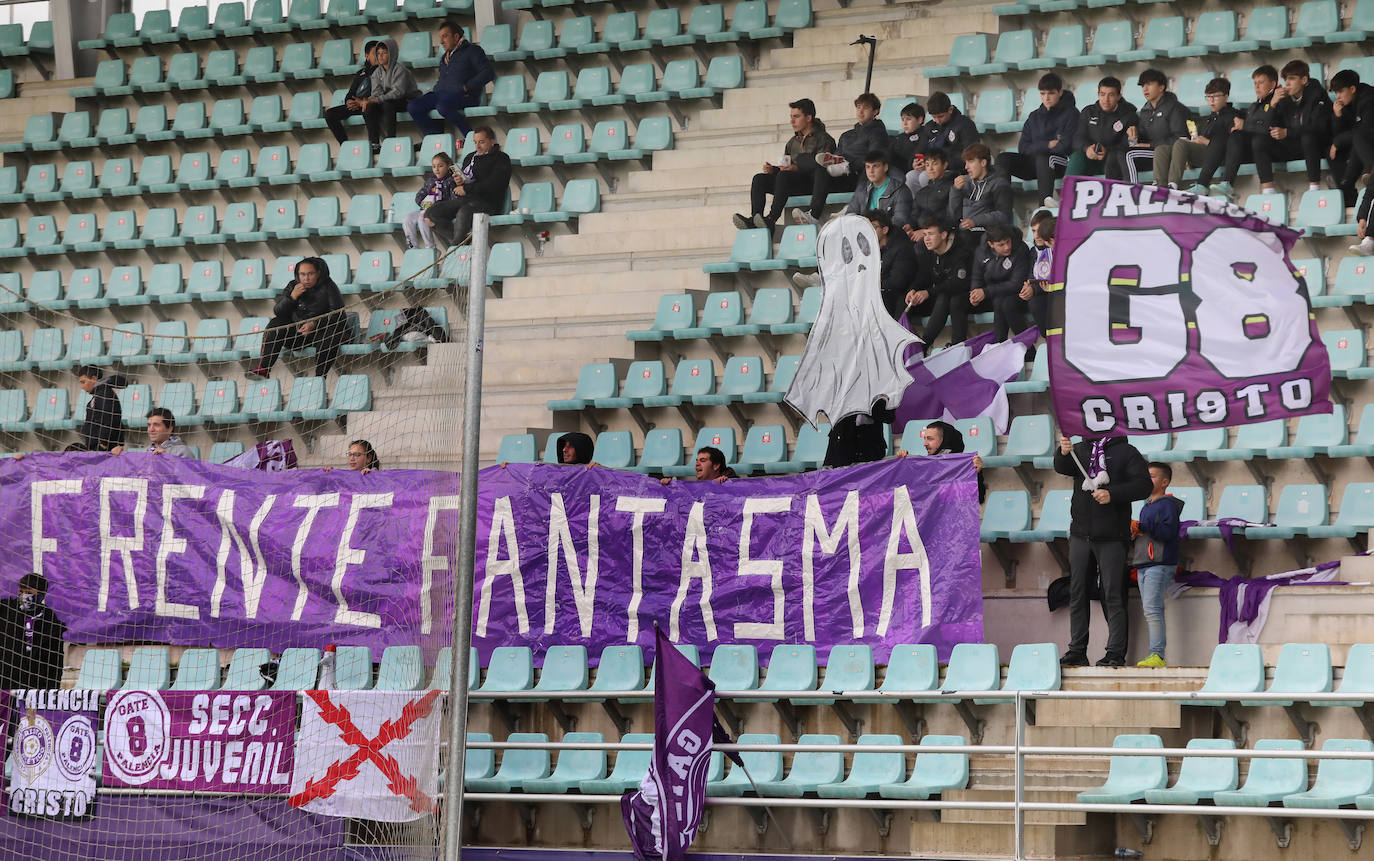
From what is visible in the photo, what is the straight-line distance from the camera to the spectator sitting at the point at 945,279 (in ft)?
44.2

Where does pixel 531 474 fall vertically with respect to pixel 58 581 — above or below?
above

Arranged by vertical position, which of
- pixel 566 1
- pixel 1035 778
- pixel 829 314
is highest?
pixel 566 1

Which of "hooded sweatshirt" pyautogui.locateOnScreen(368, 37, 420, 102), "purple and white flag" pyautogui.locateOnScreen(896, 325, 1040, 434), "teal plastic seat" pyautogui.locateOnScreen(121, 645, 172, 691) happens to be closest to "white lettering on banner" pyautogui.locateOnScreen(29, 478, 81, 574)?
"teal plastic seat" pyautogui.locateOnScreen(121, 645, 172, 691)

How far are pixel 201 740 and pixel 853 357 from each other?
4.97 meters

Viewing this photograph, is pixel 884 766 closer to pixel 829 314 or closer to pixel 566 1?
pixel 829 314

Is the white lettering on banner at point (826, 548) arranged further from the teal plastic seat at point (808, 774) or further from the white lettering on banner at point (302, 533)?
the white lettering on banner at point (302, 533)

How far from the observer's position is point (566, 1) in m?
19.7

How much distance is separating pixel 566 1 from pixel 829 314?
8313 millimetres

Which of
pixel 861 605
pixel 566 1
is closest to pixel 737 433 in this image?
pixel 861 605

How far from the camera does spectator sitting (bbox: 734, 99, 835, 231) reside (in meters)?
15.4

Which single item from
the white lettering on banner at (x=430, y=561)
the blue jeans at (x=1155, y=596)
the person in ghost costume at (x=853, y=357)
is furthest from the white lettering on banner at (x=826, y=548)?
the white lettering on banner at (x=430, y=561)

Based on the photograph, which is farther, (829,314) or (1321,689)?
(829,314)

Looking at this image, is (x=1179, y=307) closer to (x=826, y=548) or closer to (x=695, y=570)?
(x=826, y=548)

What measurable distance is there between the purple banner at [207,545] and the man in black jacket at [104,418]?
1.20 meters
